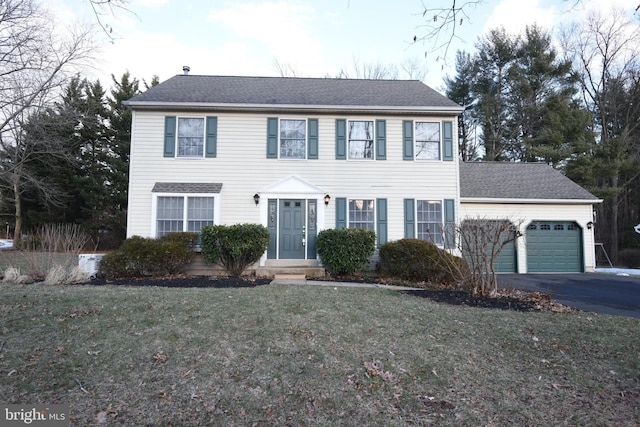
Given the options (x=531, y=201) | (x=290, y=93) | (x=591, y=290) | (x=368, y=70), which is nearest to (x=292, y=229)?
(x=290, y=93)

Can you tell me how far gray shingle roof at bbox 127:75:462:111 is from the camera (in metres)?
10.8

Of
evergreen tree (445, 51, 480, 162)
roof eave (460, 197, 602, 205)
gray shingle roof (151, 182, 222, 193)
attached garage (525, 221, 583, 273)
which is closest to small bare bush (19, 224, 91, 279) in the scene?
gray shingle roof (151, 182, 222, 193)

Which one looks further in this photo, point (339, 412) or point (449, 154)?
point (449, 154)

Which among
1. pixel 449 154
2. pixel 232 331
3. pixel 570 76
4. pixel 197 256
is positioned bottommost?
pixel 232 331

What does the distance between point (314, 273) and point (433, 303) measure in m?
4.16

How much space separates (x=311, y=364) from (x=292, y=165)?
7874 millimetres

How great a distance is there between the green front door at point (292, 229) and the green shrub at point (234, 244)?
93 cm

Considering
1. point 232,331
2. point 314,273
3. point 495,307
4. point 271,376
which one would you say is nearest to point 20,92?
point 314,273

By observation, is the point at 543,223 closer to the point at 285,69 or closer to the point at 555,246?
the point at 555,246

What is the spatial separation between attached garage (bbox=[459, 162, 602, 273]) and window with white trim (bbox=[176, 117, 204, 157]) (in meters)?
8.95

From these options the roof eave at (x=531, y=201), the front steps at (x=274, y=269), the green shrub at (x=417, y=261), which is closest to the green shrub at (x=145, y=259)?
the front steps at (x=274, y=269)

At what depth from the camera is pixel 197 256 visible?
400 inches

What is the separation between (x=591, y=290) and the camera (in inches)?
339

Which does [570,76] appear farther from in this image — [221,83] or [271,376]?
[271,376]
